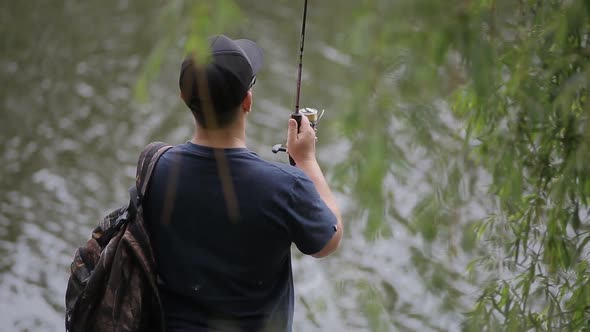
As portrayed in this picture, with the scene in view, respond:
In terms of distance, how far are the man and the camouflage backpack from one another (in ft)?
0.09

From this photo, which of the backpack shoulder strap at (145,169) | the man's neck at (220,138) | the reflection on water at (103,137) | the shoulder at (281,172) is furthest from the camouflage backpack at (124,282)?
the reflection on water at (103,137)

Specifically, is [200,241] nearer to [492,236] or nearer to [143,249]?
[143,249]

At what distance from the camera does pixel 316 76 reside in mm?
6375

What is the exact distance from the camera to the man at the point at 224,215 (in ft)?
5.48

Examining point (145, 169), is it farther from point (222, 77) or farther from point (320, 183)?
point (320, 183)

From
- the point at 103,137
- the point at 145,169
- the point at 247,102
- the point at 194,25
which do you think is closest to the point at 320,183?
the point at 247,102

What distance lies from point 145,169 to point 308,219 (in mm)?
349

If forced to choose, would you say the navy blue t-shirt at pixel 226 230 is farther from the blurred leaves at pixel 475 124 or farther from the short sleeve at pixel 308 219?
the blurred leaves at pixel 475 124

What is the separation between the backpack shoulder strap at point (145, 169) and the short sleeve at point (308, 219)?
289mm

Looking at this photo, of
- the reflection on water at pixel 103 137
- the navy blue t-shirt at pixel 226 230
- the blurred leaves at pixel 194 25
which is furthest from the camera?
the reflection on water at pixel 103 137

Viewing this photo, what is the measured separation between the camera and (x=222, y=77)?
168 cm

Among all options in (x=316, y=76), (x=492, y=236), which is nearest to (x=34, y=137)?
(x=316, y=76)

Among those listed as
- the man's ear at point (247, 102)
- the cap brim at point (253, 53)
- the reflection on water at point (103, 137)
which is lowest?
the reflection on water at point (103, 137)

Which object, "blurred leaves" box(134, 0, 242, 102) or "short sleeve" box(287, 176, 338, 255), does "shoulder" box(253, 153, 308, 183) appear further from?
"blurred leaves" box(134, 0, 242, 102)
